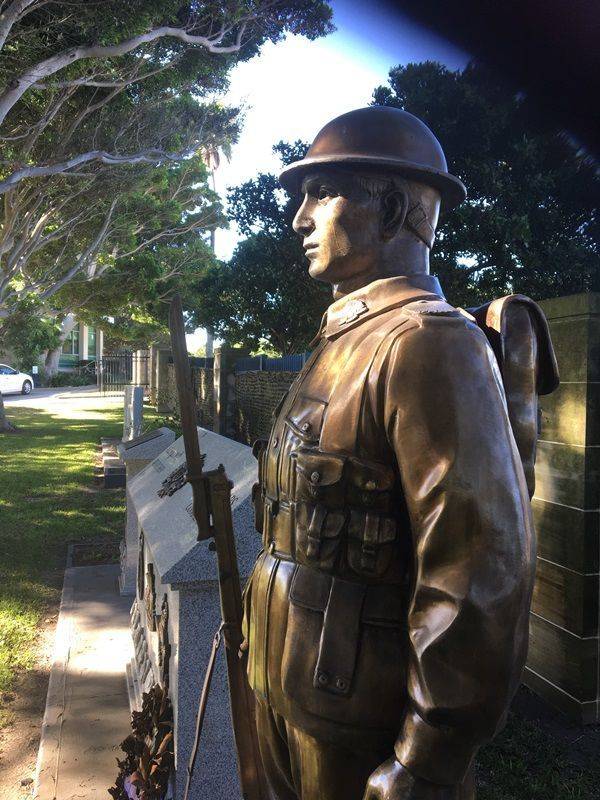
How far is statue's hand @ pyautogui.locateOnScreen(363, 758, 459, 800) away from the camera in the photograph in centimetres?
114

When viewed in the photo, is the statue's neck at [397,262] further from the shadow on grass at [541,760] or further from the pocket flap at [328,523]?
the shadow on grass at [541,760]

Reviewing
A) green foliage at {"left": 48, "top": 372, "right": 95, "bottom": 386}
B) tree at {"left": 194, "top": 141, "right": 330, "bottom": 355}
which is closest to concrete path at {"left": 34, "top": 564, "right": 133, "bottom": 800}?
tree at {"left": 194, "top": 141, "right": 330, "bottom": 355}

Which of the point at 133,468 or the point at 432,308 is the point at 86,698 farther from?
the point at 432,308

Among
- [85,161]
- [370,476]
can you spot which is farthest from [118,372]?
[370,476]

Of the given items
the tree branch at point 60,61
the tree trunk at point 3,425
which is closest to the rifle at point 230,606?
the tree branch at point 60,61

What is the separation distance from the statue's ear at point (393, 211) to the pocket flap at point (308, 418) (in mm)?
429

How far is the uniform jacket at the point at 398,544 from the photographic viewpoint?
1124 millimetres

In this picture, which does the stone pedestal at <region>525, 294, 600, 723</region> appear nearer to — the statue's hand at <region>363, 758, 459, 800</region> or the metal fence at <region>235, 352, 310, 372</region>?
the statue's hand at <region>363, 758, 459, 800</region>

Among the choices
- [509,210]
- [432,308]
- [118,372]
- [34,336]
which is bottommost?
[118,372]

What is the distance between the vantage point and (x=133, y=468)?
6301 millimetres

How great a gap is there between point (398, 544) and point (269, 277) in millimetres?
9663

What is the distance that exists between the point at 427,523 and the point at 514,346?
483 mm

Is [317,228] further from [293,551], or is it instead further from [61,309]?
[61,309]

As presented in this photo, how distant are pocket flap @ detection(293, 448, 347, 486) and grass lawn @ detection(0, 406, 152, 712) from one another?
166 inches
